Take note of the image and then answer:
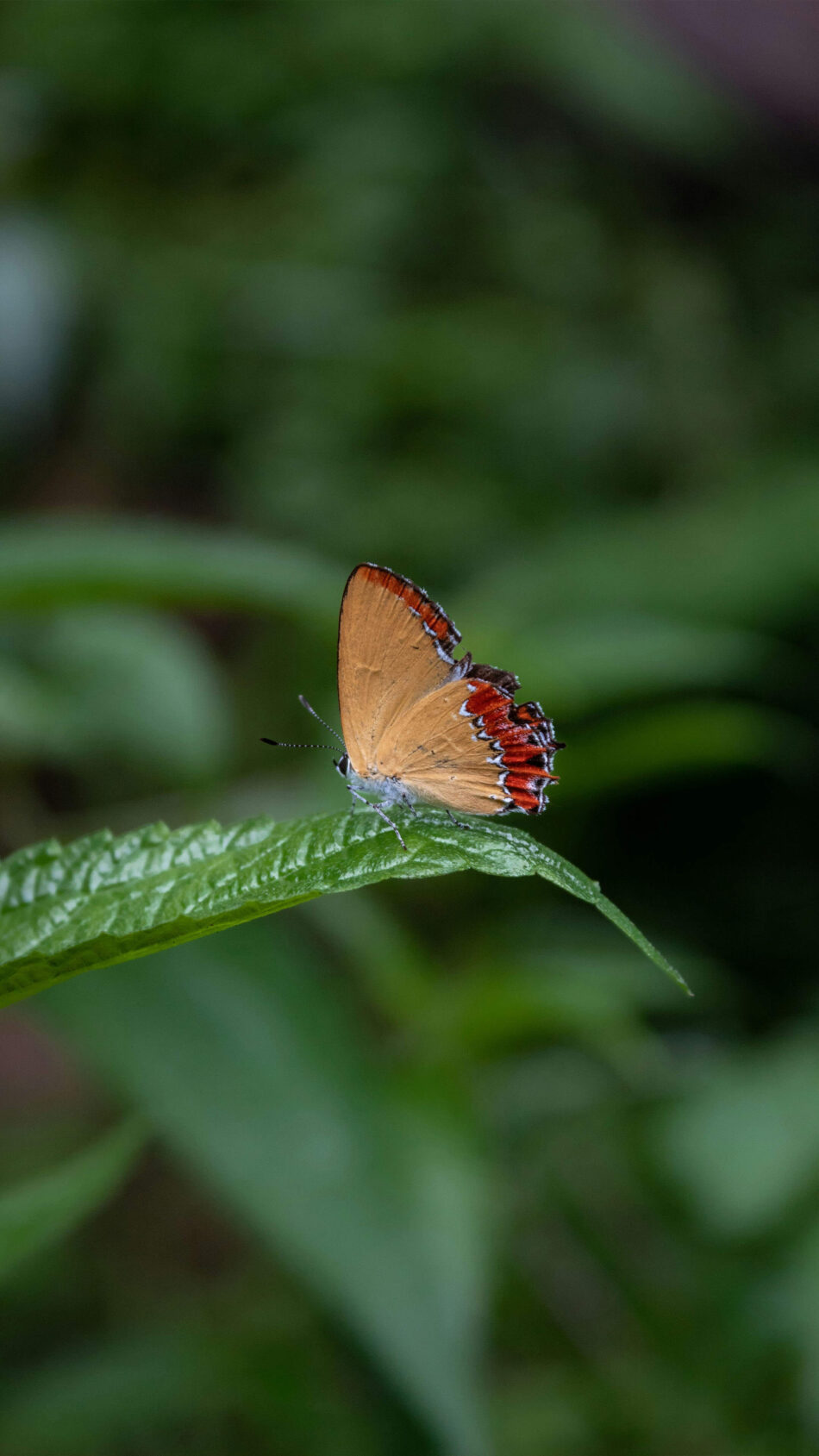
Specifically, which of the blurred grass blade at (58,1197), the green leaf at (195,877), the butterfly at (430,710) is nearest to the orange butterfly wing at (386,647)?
the butterfly at (430,710)

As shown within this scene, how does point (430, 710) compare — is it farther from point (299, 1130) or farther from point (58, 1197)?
point (58, 1197)

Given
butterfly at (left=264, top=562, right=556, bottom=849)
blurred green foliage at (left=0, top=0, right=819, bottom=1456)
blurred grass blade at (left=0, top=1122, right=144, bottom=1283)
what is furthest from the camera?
blurred green foliage at (left=0, top=0, right=819, bottom=1456)

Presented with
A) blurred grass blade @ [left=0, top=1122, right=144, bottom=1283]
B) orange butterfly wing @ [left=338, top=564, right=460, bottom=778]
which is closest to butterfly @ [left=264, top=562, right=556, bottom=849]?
orange butterfly wing @ [left=338, top=564, right=460, bottom=778]

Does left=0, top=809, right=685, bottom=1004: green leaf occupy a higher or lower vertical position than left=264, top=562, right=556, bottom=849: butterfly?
lower

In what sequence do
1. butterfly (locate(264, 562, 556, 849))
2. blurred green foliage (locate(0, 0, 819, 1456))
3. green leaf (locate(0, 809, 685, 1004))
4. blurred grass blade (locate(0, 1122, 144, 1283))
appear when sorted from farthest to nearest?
blurred green foliage (locate(0, 0, 819, 1456)) < butterfly (locate(264, 562, 556, 849)) < blurred grass blade (locate(0, 1122, 144, 1283)) < green leaf (locate(0, 809, 685, 1004))

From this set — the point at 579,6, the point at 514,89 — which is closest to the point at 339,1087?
the point at 514,89

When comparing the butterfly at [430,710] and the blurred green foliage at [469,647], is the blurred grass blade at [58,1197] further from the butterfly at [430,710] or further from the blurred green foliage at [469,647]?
the butterfly at [430,710]

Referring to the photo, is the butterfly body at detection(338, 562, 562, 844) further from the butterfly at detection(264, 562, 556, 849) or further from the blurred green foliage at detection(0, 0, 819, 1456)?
the blurred green foliage at detection(0, 0, 819, 1456)
